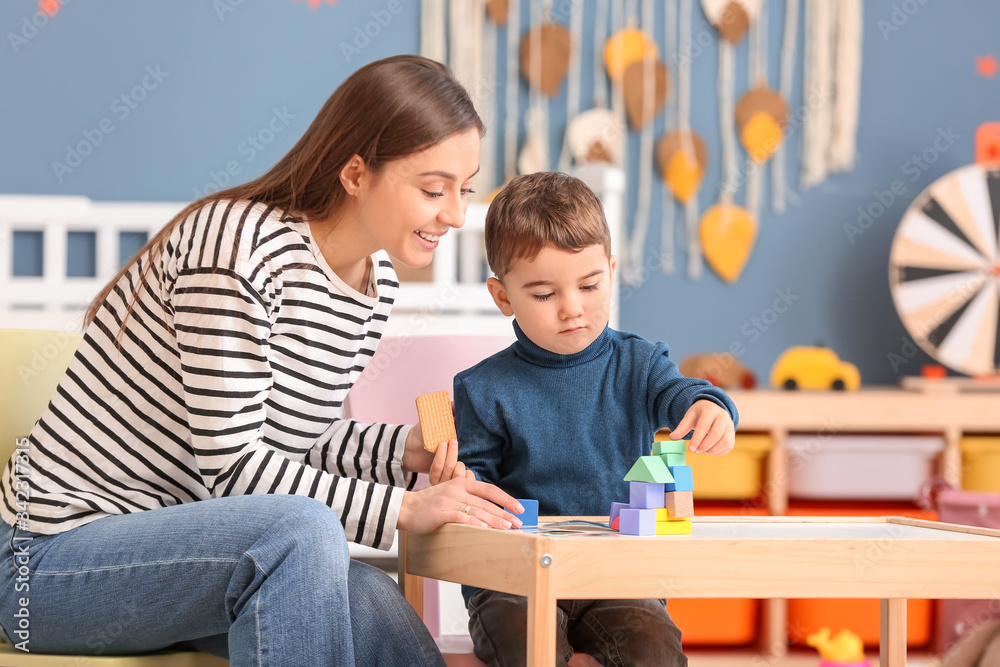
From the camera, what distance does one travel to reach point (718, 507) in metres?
1.88

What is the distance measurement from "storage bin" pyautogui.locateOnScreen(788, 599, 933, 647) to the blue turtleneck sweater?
0.96 meters

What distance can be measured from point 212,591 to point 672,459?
427mm

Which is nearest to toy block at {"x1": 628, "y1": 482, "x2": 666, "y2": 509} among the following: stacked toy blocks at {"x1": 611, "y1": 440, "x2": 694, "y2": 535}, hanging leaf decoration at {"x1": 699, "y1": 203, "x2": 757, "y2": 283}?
stacked toy blocks at {"x1": 611, "y1": 440, "x2": 694, "y2": 535}

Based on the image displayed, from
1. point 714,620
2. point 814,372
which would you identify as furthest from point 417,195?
point 814,372

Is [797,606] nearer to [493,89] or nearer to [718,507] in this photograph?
[718,507]

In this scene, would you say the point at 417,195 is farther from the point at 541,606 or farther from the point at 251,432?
the point at 541,606

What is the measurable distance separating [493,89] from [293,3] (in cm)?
52

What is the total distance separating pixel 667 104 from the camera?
2.34 metres

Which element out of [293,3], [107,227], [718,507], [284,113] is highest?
[293,3]

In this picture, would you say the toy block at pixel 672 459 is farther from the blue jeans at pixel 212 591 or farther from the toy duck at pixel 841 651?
the blue jeans at pixel 212 591

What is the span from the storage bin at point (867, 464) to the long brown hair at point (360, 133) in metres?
1.18

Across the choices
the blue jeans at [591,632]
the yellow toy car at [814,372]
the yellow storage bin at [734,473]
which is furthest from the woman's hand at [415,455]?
the yellow toy car at [814,372]

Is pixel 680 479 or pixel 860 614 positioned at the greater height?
pixel 680 479

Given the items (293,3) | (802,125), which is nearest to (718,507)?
(802,125)
